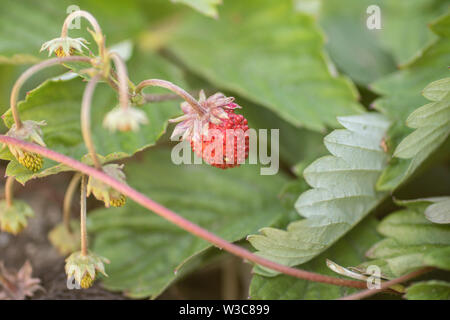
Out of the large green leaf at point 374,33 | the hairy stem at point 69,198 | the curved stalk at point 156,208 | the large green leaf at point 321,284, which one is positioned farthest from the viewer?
the large green leaf at point 374,33

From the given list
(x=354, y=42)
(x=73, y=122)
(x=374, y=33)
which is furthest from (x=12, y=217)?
(x=374, y=33)

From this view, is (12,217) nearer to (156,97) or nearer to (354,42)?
(156,97)

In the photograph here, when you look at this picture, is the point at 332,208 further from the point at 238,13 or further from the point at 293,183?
the point at 238,13

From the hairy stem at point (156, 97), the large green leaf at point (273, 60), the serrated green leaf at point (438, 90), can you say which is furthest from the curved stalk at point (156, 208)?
the large green leaf at point (273, 60)

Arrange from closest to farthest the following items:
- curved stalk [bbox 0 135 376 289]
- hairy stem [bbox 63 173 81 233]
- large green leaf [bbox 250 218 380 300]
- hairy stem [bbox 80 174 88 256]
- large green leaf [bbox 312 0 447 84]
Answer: curved stalk [bbox 0 135 376 289], hairy stem [bbox 80 174 88 256], large green leaf [bbox 250 218 380 300], hairy stem [bbox 63 173 81 233], large green leaf [bbox 312 0 447 84]

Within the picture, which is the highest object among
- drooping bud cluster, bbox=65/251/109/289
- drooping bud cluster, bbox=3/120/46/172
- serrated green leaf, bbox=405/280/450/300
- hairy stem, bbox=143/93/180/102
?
hairy stem, bbox=143/93/180/102

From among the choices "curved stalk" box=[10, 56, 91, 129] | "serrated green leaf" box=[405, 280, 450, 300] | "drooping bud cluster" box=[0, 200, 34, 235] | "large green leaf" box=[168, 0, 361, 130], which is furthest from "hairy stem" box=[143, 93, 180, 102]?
"serrated green leaf" box=[405, 280, 450, 300]

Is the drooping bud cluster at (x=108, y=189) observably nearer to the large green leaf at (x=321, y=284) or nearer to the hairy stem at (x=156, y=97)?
the hairy stem at (x=156, y=97)

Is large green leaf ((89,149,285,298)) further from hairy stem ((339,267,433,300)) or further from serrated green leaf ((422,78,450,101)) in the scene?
serrated green leaf ((422,78,450,101))
